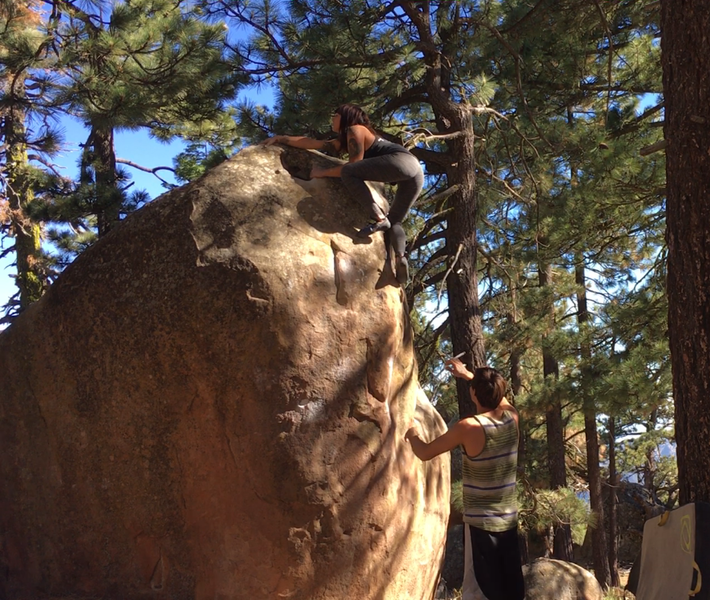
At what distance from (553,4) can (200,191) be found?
14.9 feet

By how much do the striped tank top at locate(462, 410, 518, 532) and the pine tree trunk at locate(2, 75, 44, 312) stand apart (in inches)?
402

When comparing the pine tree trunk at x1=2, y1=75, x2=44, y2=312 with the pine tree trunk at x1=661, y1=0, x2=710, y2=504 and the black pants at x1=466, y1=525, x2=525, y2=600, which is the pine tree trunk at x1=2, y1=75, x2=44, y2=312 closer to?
the black pants at x1=466, y1=525, x2=525, y2=600

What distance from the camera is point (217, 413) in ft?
14.1

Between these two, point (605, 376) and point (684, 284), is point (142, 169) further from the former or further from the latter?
point (684, 284)

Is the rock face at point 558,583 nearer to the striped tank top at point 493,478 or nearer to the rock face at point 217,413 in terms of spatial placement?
the rock face at point 217,413

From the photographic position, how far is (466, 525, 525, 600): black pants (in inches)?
150

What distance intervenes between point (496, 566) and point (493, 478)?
461 mm

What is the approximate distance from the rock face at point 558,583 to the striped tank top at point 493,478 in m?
4.58

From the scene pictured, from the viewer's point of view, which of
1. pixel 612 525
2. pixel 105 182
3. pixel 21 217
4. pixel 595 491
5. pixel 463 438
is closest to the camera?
pixel 463 438

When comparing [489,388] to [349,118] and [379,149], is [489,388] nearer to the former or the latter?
[379,149]

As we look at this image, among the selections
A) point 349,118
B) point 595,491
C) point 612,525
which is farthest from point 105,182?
point 612,525

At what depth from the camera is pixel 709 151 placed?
4.02m

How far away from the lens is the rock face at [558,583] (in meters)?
7.82

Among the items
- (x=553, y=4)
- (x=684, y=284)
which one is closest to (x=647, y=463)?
(x=553, y=4)
